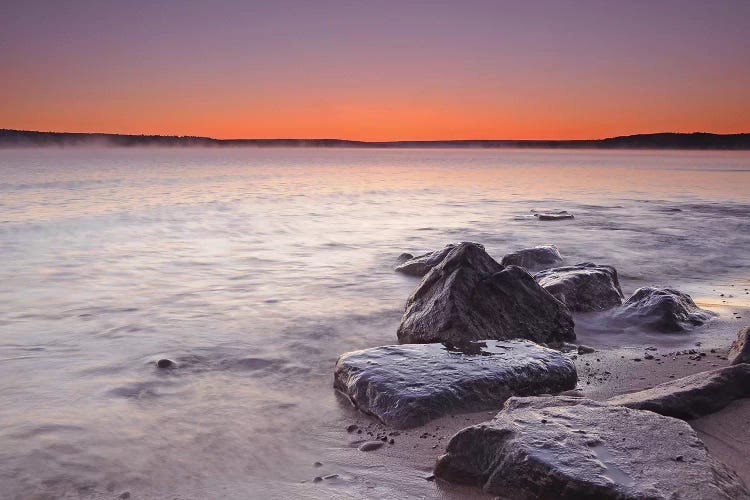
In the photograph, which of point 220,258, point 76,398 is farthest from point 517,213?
point 76,398

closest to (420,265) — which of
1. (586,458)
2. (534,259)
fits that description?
(534,259)

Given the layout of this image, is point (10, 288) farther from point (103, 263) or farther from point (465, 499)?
point (465, 499)

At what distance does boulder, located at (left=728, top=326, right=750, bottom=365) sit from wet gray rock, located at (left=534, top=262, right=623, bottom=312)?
2.11 metres

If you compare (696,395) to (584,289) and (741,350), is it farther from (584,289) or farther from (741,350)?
(584,289)

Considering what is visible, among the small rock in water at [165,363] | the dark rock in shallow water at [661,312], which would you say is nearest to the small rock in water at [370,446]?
the small rock in water at [165,363]

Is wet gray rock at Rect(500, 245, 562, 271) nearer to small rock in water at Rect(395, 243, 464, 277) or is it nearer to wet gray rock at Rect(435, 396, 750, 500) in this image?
small rock in water at Rect(395, 243, 464, 277)

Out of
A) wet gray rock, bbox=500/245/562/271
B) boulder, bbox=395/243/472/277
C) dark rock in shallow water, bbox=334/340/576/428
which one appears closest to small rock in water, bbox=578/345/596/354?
dark rock in shallow water, bbox=334/340/576/428

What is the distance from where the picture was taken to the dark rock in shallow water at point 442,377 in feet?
14.3

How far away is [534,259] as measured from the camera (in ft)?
34.8

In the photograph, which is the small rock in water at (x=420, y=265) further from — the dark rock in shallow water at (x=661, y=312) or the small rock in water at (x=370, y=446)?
the small rock in water at (x=370, y=446)

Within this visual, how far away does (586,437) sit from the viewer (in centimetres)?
337

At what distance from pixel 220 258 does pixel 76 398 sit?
7413 millimetres

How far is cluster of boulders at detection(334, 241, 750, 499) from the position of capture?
3.09m

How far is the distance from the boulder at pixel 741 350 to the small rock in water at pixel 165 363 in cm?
449
